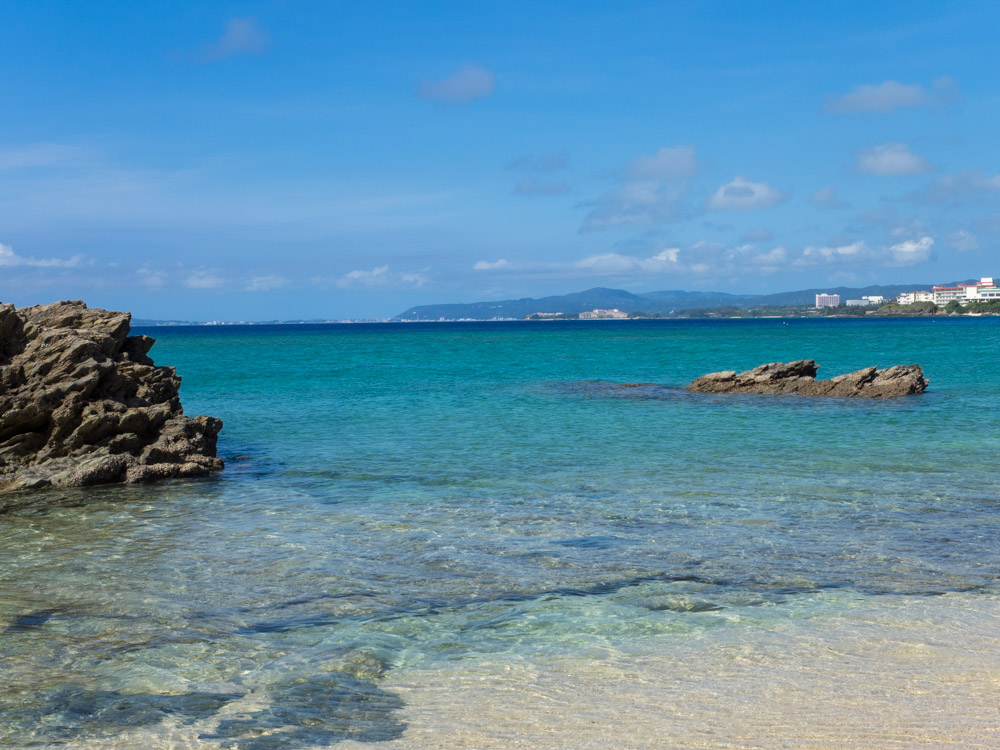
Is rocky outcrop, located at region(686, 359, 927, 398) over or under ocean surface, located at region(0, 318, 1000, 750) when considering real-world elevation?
over

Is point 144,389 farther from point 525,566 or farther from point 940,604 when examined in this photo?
point 940,604

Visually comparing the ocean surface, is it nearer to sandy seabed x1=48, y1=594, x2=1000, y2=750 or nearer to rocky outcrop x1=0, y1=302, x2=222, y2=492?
sandy seabed x1=48, y1=594, x2=1000, y2=750

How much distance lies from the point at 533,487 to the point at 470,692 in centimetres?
925

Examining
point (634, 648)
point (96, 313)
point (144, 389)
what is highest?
point (96, 313)

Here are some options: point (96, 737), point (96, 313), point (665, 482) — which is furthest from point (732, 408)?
point (96, 737)

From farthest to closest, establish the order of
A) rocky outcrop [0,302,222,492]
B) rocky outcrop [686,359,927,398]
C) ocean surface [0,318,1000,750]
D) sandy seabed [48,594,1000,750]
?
rocky outcrop [686,359,927,398]
rocky outcrop [0,302,222,492]
ocean surface [0,318,1000,750]
sandy seabed [48,594,1000,750]

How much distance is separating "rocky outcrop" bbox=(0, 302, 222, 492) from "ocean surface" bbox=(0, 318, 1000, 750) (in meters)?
0.85

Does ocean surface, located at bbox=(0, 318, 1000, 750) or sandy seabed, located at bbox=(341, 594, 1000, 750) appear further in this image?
ocean surface, located at bbox=(0, 318, 1000, 750)

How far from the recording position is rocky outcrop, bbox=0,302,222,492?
16.6 meters

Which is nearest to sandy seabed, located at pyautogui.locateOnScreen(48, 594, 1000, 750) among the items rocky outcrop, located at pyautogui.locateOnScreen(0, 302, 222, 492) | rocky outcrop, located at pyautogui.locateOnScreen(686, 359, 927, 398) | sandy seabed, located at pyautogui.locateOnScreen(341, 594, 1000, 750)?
sandy seabed, located at pyautogui.locateOnScreen(341, 594, 1000, 750)

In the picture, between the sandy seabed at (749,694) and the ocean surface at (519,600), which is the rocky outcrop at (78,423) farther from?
the sandy seabed at (749,694)

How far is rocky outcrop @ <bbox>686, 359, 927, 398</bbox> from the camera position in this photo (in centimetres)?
3259

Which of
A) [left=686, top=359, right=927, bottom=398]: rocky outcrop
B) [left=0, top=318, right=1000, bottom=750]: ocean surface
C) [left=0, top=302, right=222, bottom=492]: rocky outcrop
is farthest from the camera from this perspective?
[left=686, top=359, right=927, bottom=398]: rocky outcrop

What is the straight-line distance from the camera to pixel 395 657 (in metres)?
7.94
